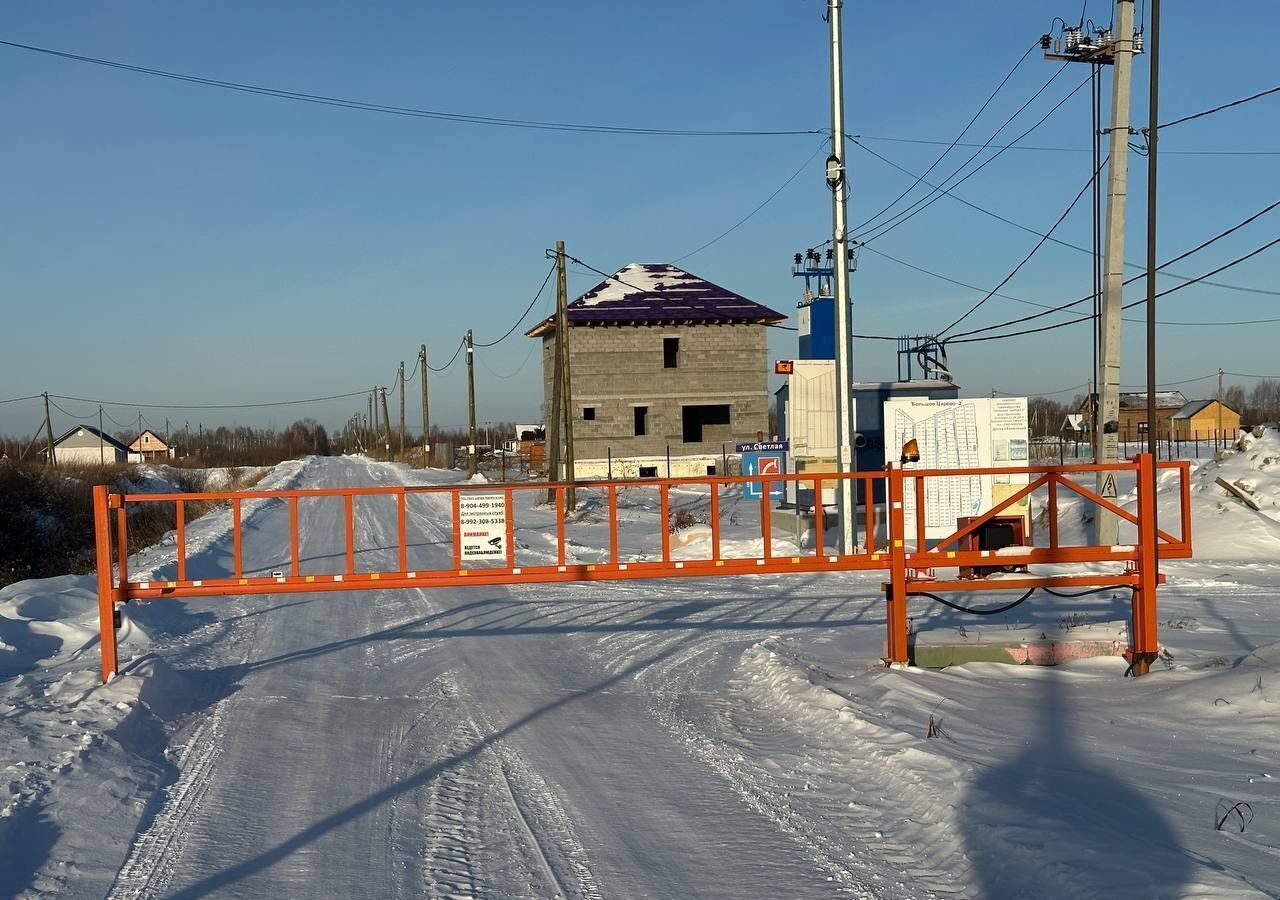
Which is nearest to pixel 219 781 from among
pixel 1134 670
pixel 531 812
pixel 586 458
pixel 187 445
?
pixel 531 812

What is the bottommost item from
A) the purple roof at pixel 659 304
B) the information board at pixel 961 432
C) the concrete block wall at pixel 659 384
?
the information board at pixel 961 432

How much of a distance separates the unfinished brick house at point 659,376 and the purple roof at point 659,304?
49 mm

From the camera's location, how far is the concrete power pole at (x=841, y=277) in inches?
755

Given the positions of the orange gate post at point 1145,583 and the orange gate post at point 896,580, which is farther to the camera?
the orange gate post at point 896,580

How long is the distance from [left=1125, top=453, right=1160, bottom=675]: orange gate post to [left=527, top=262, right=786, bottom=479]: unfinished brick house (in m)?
41.0

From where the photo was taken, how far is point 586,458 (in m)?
51.9

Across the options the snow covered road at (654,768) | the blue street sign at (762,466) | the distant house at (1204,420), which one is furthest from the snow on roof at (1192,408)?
the snow covered road at (654,768)

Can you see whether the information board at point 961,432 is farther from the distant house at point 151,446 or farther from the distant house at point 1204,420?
the distant house at point 151,446

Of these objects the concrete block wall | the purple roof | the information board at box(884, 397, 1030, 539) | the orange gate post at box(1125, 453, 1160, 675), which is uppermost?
the purple roof

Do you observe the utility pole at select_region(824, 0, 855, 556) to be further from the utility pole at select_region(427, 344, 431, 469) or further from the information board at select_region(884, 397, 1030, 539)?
the utility pole at select_region(427, 344, 431, 469)

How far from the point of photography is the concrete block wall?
52.1 meters

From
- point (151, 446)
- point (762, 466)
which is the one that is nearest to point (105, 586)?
point (762, 466)

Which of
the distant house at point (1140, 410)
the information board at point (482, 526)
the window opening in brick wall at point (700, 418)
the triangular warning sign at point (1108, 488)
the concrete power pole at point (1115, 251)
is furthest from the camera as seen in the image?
the distant house at point (1140, 410)

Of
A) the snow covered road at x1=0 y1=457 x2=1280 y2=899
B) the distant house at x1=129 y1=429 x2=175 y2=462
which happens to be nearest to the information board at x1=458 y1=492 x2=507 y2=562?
the snow covered road at x1=0 y1=457 x2=1280 y2=899
